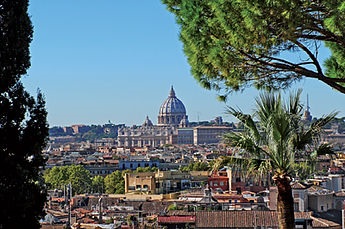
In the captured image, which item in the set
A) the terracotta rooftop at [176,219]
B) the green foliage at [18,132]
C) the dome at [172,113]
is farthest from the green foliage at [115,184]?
the dome at [172,113]

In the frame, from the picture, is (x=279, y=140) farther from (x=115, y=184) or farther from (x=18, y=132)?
(x=115, y=184)

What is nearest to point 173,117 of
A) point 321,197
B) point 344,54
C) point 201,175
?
point 201,175

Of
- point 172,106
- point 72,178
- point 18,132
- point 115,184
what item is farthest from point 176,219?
point 172,106

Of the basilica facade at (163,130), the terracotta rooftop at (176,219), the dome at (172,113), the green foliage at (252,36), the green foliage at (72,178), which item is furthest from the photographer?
the dome at (172,113)

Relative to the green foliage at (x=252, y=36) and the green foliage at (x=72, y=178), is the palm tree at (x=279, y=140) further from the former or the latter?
the green foliage at (x=72, y=178)

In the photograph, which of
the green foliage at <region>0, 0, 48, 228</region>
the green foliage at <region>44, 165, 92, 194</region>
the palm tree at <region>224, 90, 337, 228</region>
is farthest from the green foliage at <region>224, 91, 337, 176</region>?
the green foliage at <region>44, 165, 92, 194</region>

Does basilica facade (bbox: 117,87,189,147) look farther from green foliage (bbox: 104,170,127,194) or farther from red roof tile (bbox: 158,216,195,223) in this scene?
red roof tile (bbox: 158,216,195,223)
